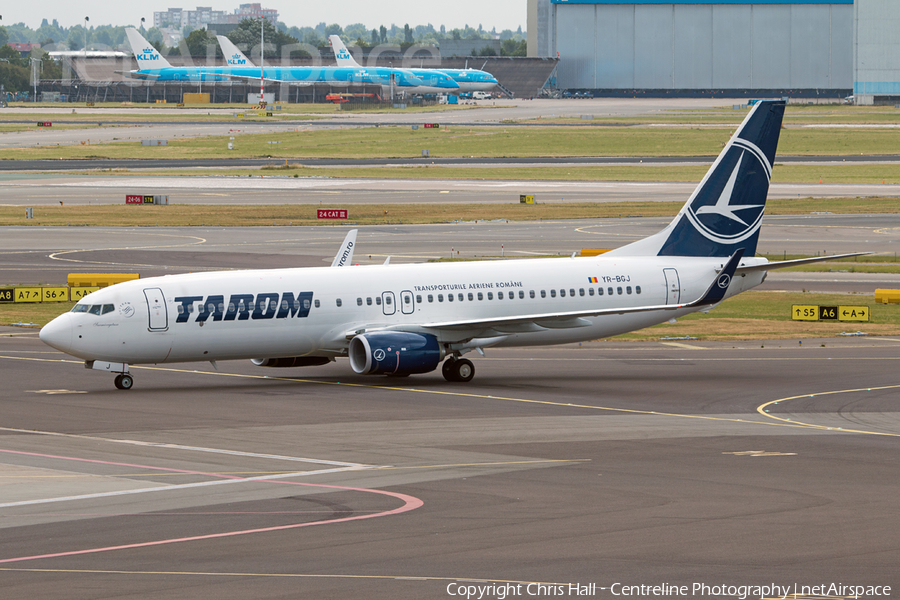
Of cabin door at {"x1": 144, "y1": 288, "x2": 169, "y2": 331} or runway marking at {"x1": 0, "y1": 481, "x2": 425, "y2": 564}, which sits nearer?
runway marking at {"x1": 0, "y1": 481, "x2": 425, "y2": 564}

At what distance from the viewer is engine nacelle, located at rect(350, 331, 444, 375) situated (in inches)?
1610

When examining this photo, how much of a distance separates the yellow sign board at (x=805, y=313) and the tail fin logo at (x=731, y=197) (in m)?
11.0

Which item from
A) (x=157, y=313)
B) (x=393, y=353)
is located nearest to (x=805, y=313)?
(x=393, y=353)

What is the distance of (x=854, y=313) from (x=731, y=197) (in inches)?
509

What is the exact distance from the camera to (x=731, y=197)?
48094mm

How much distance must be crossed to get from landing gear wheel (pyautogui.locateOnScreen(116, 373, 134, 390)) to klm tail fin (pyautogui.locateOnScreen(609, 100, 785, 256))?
18.7 m

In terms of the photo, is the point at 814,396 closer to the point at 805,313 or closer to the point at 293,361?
the point at 293,361

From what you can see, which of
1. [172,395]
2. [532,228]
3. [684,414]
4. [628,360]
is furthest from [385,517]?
[532,228]

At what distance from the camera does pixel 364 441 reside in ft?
105

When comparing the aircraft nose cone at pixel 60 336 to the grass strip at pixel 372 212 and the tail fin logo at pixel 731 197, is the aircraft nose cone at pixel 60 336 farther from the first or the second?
the grass strip at pixel 372 212

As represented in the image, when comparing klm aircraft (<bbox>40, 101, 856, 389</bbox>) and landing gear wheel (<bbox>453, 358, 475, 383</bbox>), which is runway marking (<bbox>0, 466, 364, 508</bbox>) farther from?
landing gear wheel (<bbox>453, 358, 475, 383</bbox>)

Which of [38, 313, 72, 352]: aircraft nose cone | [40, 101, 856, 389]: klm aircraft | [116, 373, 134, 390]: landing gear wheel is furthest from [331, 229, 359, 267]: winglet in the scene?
[38, 313, 72, 352]: aircraft nose cone

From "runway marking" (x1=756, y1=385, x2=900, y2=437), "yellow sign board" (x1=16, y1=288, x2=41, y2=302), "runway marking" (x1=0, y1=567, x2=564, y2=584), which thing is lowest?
"runway marking" (x1=756, y1=385, x2=900, y2=437)

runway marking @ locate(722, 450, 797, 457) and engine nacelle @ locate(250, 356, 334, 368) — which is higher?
engine nacelle @ locate(250, 356, 334, 368)
